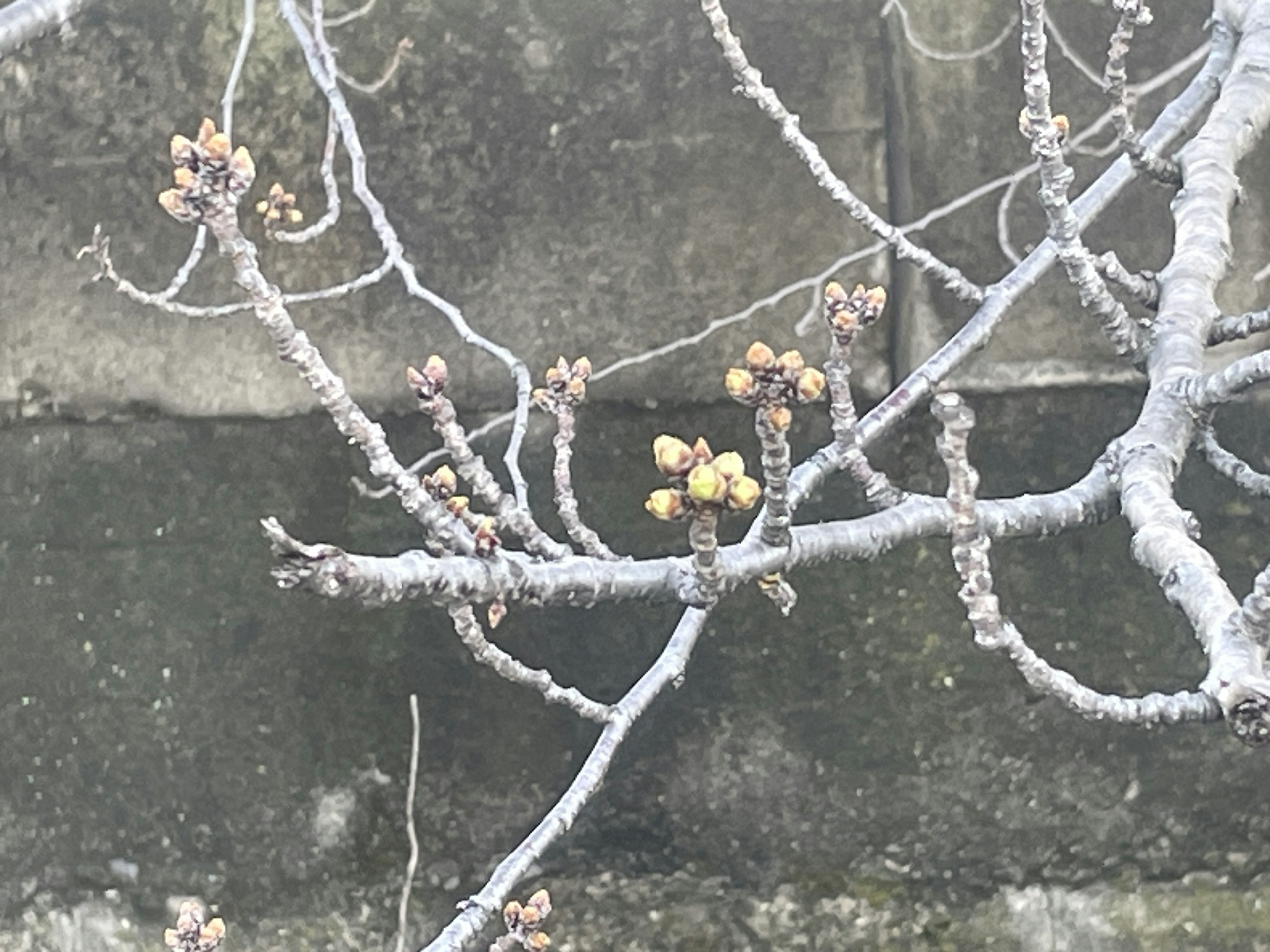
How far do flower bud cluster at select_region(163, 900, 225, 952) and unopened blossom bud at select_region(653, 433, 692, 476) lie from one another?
47 centimetres

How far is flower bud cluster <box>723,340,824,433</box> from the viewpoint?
513mm

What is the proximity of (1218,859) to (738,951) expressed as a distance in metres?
0.70

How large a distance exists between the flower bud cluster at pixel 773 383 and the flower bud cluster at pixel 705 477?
48 mm

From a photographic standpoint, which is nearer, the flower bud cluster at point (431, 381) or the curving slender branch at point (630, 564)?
the curving slender branch at point (630, 564)

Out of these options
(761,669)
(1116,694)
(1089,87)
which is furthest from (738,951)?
(1089,87)

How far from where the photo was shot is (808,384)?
52 cm

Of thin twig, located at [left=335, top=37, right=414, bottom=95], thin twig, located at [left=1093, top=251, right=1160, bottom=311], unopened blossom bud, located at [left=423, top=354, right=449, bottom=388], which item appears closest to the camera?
unopened blossom bud, located at [left=423, top=354, right=449, bottom=388]

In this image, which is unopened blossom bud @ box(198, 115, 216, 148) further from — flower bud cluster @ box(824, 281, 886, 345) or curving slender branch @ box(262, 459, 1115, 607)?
flower bud cluster @ box(824, 281, 886, 345)

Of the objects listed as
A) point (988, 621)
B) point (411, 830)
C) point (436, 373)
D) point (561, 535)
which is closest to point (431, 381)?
point (436, 373)

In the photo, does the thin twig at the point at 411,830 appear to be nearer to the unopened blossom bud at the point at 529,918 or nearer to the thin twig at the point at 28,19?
the unopened blossom bud at the point at 529,918

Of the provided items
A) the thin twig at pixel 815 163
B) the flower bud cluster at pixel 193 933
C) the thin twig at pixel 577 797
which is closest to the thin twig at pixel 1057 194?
the thin twig at pixel 815 163

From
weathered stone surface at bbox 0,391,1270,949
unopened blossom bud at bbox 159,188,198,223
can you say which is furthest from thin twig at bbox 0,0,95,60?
weathered stone surface at bbox 0,391,1270,949

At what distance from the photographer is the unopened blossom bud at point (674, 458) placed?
1.54 ft

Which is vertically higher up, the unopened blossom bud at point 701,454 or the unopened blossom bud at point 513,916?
the unopened blossom bud at point 701,454
